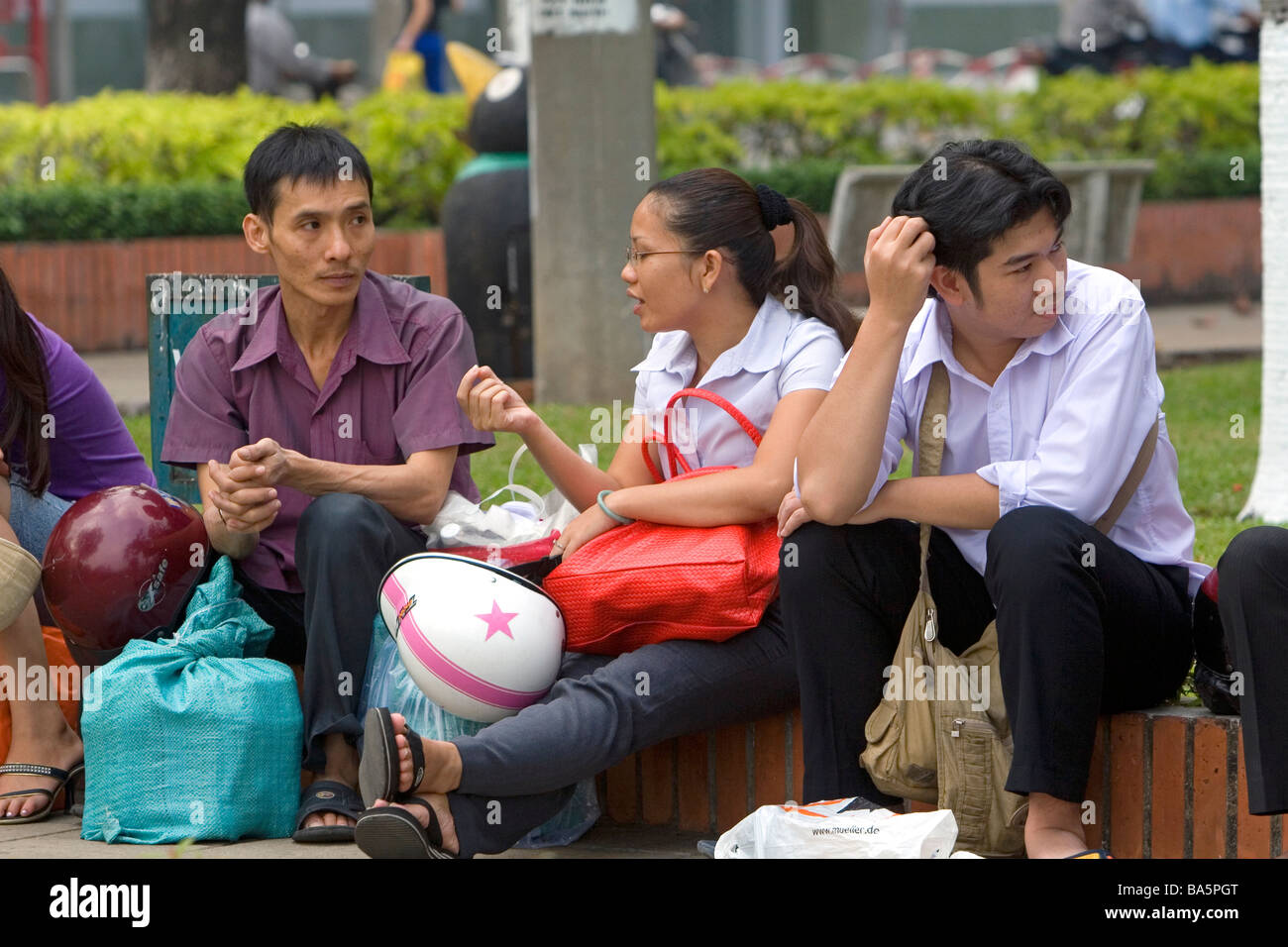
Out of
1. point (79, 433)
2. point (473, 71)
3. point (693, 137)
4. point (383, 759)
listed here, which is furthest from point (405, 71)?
point (383, 759)

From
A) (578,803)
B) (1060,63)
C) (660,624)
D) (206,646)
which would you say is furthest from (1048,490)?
(1060,63)

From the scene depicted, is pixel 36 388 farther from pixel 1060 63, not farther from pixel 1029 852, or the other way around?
pixel 1060 63

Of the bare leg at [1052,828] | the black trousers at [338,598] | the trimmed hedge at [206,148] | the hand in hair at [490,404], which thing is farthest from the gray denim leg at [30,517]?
the trimmed hedge at [206,148]

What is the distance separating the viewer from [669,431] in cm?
391

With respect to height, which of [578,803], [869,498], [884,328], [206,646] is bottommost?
[578,803]

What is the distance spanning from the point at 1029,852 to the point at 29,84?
65.8 ft

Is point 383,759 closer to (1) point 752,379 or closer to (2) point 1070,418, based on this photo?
(1) point 752,379

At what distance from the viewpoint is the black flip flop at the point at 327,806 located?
3.74 meters

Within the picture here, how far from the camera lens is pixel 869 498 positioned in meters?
3.32

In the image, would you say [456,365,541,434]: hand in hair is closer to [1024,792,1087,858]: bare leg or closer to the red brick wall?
[1024,792,1087,858]: bare leg

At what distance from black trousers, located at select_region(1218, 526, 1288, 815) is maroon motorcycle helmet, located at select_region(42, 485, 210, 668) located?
2197mm

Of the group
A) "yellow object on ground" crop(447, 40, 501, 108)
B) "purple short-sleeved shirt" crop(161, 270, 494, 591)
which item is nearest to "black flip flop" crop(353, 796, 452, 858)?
"purple short-sleeved shirt" crop(161, 270, 494, 591)

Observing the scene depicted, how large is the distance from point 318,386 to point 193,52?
420 inches

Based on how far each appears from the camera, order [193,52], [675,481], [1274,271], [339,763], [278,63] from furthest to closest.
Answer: [278,63]
[193,52]
[1274,271]
[339,763]
[675,481]
